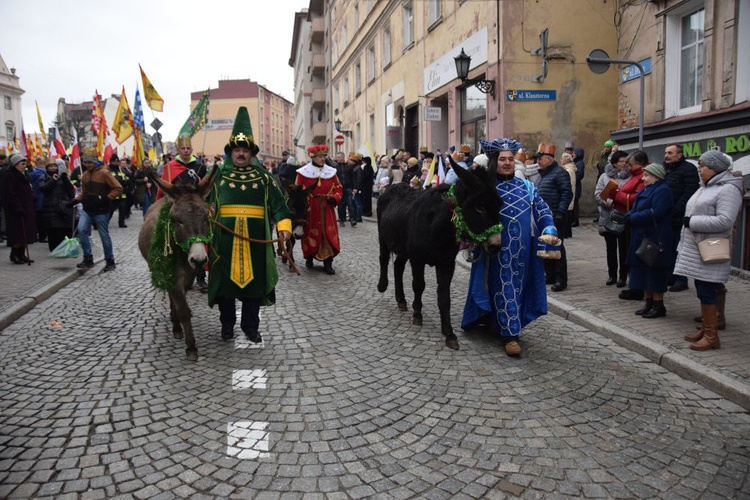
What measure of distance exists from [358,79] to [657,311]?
28.9 metres

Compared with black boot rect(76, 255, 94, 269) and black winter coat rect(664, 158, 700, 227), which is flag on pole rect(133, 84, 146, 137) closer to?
black boot rect(76, 255, 94, 269)

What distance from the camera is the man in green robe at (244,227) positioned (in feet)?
16.8

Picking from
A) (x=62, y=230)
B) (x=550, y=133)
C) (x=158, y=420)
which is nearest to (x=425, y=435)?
(x=158, y=420)

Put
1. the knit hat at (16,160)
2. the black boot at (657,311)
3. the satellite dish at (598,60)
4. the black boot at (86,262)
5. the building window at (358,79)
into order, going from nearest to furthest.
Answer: the black boot at (657,311) → the satellite dish at (598,60) → the black boot at (86,262) → the knit hat at (16,160) → the building window at (358,79)

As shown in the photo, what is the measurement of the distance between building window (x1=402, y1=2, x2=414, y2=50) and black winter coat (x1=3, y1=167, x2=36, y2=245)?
1548 cm

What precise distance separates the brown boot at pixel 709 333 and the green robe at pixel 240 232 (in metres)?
3.92

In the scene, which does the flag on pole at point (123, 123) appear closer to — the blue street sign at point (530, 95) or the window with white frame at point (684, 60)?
the blue street sign at point (530, 95)

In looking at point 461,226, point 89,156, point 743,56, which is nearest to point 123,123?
point 89,156

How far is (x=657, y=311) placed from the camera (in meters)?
6.04

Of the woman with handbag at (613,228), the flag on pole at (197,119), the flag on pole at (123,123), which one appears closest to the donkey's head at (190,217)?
the flag on pole at (197,119)

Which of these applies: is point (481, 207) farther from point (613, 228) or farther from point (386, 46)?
point (386, 46)

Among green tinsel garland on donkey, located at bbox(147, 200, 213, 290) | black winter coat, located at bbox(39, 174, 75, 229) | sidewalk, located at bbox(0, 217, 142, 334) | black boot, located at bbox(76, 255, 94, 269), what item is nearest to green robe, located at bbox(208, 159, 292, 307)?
Answer: green tinsel garland on donkey, located at bbox(147, 200, 213, 290)

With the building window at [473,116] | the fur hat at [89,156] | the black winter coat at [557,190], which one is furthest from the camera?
the building window at [473,116]

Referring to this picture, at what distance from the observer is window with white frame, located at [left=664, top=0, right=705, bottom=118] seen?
10.0 meters
